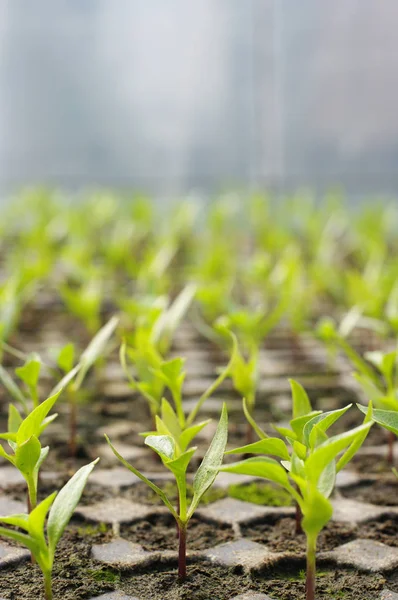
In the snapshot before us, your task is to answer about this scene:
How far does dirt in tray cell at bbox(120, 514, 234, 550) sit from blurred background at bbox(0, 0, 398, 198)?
13.0 ft

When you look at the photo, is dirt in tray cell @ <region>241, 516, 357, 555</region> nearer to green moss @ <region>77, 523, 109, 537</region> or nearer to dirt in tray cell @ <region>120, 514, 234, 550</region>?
dirt in tray cell @ <region>120, 514, 234, 550</region>

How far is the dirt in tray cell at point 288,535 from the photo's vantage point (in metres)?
1.22

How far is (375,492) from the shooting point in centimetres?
146

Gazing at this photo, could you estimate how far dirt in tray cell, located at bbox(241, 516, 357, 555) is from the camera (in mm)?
1219

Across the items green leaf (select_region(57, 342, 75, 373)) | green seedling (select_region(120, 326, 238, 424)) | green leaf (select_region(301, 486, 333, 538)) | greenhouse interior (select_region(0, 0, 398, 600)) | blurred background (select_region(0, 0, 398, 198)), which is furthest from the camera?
blurred background (select_region(0, 0, 398, 198))

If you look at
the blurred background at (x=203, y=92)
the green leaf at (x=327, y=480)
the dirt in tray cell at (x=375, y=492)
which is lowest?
the dirt in tray cell at (x=375, y=492)

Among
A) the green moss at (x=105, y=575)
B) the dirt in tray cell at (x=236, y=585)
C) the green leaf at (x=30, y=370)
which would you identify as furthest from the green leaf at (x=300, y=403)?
the green leaf at (x=30, y=370)

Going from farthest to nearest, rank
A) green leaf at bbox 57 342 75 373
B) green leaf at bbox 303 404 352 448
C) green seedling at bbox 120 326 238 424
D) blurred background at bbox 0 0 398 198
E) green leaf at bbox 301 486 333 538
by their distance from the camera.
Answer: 1. blurred background at bbox 0 0 398 198
2. green leaf at bbox 57 342 75 373
3. green seedling at bbox 120 326 238 424
4. green leaf at bbox 303 404 352 448
5. green leaf at bbox 301 486 333 538

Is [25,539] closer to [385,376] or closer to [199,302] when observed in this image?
[385,376]

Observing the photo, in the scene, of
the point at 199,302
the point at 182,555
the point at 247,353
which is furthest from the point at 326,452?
the point at 199,302

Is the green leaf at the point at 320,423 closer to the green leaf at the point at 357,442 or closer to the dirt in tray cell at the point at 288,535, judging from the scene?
the green leaf at the point at 357,442

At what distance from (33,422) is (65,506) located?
14cm

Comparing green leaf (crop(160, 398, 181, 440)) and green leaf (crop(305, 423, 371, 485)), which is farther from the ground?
green leaf (crop(305, 423, 371, 485))

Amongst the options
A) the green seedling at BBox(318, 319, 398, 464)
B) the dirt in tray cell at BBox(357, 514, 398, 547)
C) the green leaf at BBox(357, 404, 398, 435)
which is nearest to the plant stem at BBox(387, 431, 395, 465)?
the green seedling at BBox(318, 319, 398, 464)
